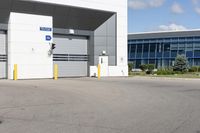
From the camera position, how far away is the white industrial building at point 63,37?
32.9 meters

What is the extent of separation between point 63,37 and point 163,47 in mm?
66545

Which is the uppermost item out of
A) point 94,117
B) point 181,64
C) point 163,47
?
point 163,47

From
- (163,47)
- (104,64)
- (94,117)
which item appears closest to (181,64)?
(104,64)

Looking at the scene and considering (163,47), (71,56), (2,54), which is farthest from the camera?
(163,47)

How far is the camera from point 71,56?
126 feet

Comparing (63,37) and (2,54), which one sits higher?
(63,37)

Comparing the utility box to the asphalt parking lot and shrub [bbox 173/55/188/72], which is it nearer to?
shrub [bbox 173/55/188/72]

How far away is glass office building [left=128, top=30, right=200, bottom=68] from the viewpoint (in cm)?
9694

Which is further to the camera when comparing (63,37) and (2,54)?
(63,37)

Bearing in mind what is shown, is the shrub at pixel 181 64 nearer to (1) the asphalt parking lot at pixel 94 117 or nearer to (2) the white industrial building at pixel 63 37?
(2) the white industrial building at pixel 63 37

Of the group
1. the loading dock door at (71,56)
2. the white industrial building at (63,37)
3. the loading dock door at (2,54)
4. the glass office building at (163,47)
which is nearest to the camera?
the white industrial building at (63,37)

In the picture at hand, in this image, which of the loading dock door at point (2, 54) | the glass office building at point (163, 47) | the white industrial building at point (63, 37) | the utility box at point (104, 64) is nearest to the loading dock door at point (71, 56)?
the white industrial building at point (63, 37)

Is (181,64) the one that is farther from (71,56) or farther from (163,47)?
(163,47)

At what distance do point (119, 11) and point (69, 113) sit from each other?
2923 centimetres
